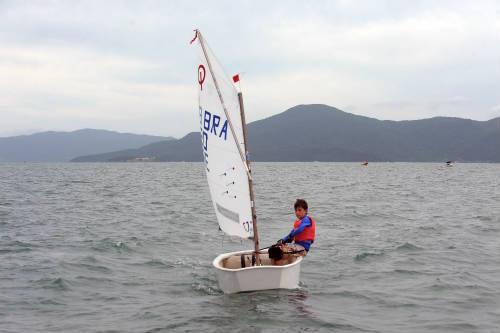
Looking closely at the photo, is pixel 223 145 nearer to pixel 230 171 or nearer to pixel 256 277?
pixel 230 171

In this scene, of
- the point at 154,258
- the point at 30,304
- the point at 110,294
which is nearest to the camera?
the point at 30,304

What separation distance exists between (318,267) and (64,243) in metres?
9.56

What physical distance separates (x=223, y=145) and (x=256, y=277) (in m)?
3.29

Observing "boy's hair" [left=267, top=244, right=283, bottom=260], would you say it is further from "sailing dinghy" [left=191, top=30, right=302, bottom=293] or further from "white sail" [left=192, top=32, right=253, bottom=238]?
"white sail" [left=192, top=32, right=253, bottom=238]

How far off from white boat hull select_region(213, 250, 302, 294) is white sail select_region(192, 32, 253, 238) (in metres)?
1.40

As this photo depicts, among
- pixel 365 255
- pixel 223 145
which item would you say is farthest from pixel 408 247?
pixel 223 145

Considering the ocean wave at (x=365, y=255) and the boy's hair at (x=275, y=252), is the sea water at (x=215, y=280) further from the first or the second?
the boy's hair at (x=275, y=252)

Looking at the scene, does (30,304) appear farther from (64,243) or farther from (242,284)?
(64,243)

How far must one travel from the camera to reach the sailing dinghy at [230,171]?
12.2 metres

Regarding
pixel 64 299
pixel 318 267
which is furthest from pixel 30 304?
pixel 318 267

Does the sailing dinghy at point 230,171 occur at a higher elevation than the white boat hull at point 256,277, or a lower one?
higher

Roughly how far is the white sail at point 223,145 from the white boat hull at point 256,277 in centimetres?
140

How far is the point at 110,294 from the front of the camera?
12789 mm

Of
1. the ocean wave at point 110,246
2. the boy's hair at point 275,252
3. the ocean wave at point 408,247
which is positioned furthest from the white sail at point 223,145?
the ocean wave at point 408,247
